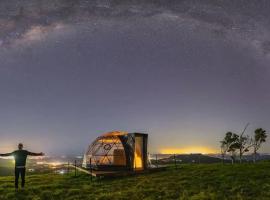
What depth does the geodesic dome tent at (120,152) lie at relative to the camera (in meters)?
23.5

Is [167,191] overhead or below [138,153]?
below

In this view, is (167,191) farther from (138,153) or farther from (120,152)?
(120,152)

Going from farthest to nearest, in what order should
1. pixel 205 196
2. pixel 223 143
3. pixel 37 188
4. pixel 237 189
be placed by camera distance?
pixel 223 143 < pixel 37 188 < pixel 237 189 < pixel 205 196

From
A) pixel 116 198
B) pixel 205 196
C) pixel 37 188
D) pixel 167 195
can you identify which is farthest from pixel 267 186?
pixel 37 188

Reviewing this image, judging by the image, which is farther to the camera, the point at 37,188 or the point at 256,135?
the point at 256,135

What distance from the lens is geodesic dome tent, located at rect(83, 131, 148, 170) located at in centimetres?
2345

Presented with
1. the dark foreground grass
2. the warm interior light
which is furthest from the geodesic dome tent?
the dark foreground grass

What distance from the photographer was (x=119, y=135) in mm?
25328

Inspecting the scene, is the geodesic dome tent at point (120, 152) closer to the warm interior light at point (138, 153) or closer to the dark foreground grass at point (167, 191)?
the warm interior light at point (138, 153)

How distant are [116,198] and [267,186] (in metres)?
6.85

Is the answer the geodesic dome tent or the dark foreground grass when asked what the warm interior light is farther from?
the dark foreground grass

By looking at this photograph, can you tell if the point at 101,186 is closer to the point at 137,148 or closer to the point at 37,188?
the point at 37,188

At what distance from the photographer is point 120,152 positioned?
2425cm

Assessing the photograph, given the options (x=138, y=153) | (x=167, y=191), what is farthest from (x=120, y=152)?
(x=167, y=191)
